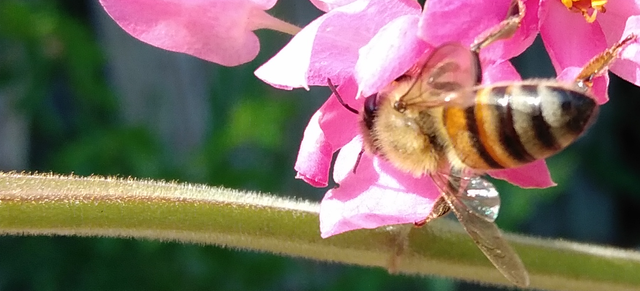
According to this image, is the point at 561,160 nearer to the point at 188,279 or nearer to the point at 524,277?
the point at 188,279

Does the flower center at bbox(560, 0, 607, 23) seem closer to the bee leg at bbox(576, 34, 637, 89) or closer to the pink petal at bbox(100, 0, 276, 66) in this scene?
the bee leg at bbox(576, 34, 637, 89)

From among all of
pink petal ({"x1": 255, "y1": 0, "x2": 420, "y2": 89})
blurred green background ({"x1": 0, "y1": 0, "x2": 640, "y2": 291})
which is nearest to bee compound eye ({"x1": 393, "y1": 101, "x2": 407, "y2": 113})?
pink petal ({"x1": 255, "y1": 0, "x2": 420, "y2": 89})

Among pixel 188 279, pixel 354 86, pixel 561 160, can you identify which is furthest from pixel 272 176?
pixel 354 86

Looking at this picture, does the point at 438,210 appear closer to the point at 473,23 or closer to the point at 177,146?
the point at 473,23

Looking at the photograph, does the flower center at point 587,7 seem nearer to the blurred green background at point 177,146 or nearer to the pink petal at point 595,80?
the pink petal at point 595,80

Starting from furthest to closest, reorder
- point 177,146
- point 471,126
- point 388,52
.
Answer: point 177,146 → point 471,126 → point 388,52

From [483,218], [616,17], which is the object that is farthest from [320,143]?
[616,17]

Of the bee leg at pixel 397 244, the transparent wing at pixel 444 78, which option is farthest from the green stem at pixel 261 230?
the transparent wing at pixel 444 78
